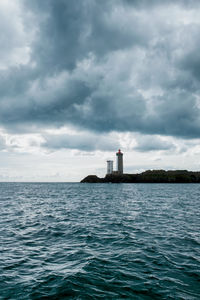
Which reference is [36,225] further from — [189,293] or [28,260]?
[189,293]

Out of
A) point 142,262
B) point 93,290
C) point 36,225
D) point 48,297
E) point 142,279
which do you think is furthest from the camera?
point 36,225

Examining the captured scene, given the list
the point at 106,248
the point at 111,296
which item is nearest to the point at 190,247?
the point at 106,248

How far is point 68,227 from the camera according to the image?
2188 centimetres

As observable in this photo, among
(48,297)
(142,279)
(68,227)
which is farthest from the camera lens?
(68,227)

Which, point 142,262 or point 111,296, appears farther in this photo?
point 142,262

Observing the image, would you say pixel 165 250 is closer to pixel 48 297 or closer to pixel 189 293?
pixel 189 293

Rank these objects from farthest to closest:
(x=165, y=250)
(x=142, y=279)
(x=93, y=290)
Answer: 1. (x=165, y=250)
2. (x=142, y=279)
3. (x=93, y=290)

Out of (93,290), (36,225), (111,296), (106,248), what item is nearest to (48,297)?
(93,290)

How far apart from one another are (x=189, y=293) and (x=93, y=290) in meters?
3.76

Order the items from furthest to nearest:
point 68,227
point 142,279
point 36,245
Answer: point 68,227 → point 36,245 → point 142,279

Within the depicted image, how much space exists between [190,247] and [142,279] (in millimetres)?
6497

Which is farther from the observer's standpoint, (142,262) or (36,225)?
(36,225)

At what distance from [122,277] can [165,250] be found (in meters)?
5.19

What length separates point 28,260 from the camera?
42.2 feet
